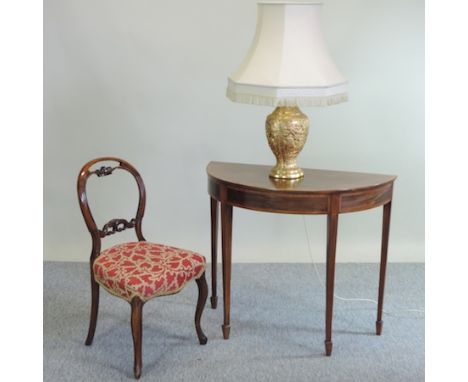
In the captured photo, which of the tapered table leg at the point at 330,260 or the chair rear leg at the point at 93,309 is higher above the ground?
the tapered table leg at the point at 330,260

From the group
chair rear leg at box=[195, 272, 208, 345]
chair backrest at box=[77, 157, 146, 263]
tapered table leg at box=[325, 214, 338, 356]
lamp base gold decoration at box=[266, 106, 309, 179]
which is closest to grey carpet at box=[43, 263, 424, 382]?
chair rear leg at box=[195, 272, 208, 345]

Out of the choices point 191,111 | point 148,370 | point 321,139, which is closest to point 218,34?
point 191,111

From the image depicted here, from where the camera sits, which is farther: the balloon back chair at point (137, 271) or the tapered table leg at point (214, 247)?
the tapered table leg at point (214, 247)

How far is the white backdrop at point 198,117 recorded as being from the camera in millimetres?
3830

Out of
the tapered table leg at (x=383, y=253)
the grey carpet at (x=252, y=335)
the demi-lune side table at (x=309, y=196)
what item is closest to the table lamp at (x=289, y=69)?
the demi-lune side table at (x=309, y=196)

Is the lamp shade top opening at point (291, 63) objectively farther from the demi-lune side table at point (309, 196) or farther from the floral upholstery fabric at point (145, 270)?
the floral upholstery fabric at point (145, 270)

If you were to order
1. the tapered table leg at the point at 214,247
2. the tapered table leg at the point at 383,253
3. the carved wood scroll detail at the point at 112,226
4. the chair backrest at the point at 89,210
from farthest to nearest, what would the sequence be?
the tapered table leg at the point at 214,247
the tapered table leg at the point at 383,253
the carved wood scroll detail at the point at 112,226
the chair backrest at the point at 89,210

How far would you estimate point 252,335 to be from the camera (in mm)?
3061

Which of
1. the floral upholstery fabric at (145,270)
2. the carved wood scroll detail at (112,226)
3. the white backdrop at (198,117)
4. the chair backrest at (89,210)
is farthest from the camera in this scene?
the white backdrop at (198,117)

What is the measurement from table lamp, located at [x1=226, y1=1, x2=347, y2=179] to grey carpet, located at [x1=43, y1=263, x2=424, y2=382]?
0.91 metres

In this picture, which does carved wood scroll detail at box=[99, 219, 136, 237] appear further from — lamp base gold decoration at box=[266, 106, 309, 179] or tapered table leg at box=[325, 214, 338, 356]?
tapered table leg at box=[325, 214, 338, 356]

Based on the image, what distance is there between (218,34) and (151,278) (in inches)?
69.2

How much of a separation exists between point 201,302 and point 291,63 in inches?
41.5
